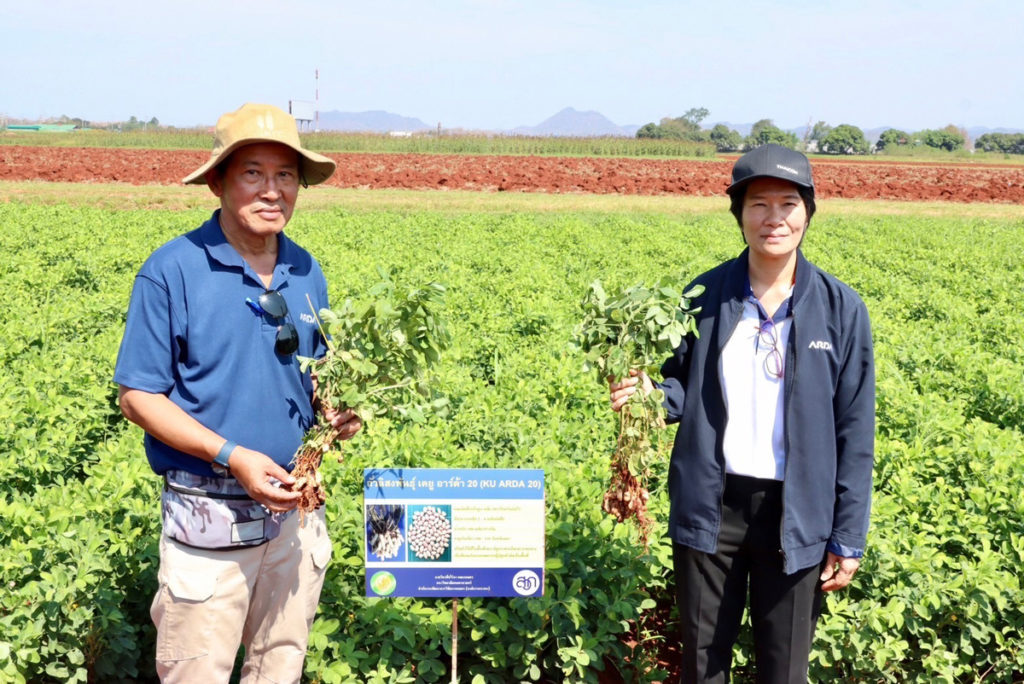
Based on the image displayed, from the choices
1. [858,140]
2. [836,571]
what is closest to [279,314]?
[836,571]

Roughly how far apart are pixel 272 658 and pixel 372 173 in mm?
33437

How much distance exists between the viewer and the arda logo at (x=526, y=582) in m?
3.20

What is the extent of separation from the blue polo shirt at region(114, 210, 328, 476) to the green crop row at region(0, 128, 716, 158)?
48585 mm

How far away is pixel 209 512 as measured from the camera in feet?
8.41

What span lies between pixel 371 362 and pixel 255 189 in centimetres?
64

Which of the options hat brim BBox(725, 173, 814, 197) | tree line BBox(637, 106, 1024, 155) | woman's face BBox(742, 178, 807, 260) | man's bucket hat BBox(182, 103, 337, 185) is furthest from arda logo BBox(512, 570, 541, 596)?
tree line BBox(637, 106, 1024, 155)

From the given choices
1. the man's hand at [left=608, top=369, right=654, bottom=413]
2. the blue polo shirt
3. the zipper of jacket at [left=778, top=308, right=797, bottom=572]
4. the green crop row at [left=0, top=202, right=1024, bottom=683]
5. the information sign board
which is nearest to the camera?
the blue polo shirt

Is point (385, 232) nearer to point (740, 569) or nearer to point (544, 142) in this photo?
point (740, 569)

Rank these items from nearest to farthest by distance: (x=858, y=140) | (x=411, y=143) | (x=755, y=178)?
(x=755, y=178) < (x=411, y=143) < (x=858, y=140)

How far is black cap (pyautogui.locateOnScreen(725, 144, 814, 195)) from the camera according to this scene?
2611 millimetres

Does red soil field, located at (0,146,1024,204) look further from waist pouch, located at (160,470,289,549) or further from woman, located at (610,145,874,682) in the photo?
waist pouch, located at (160,470,289,549)

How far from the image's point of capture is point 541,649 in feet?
11.8

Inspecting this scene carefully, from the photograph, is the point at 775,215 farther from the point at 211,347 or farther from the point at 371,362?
the point at 211,347

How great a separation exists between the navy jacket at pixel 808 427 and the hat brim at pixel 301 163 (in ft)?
4.38
